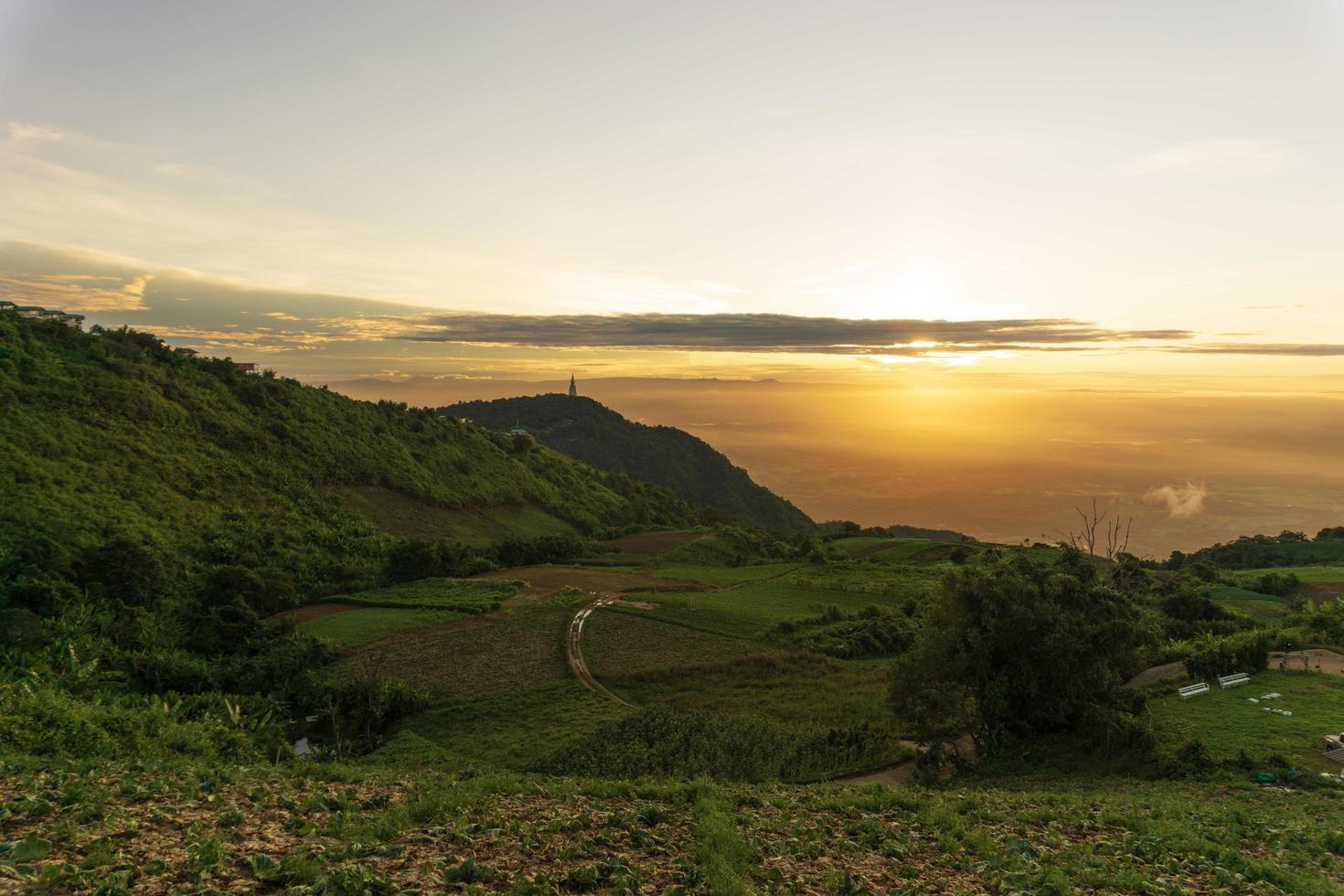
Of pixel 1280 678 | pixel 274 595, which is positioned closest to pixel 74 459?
pixel 274 595

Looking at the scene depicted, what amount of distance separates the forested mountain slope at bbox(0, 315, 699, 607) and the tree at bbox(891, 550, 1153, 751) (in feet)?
175

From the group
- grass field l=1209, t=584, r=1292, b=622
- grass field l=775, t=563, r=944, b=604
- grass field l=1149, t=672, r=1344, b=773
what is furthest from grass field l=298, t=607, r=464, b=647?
grass field l=1209, t=584, r=1292, b=622

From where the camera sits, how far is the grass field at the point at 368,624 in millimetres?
50312

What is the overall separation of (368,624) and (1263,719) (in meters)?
54.8

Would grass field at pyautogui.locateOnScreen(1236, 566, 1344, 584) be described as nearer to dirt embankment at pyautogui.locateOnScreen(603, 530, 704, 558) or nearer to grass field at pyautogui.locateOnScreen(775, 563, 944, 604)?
grass field at pyautogui.locateOnScreen(775, 563, 944, 604)

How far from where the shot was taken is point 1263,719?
2639 cm

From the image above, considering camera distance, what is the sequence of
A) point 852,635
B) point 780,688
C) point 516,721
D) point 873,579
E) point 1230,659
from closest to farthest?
Answer: point 1230,659
point 516,721
point 780,688
point 852,635
point 873,579

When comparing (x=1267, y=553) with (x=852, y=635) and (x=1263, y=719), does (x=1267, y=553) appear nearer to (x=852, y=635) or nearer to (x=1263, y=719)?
(x=852, y=635)

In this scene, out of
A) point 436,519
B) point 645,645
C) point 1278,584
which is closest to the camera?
point 645,645

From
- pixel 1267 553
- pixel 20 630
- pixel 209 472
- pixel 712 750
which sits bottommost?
pixel 1267 553

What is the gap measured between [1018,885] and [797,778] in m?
16.2

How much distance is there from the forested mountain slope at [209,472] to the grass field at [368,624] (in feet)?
23.0

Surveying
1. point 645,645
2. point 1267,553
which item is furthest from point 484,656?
point 1267,553

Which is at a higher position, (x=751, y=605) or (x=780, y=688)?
(x=780, y=688)
